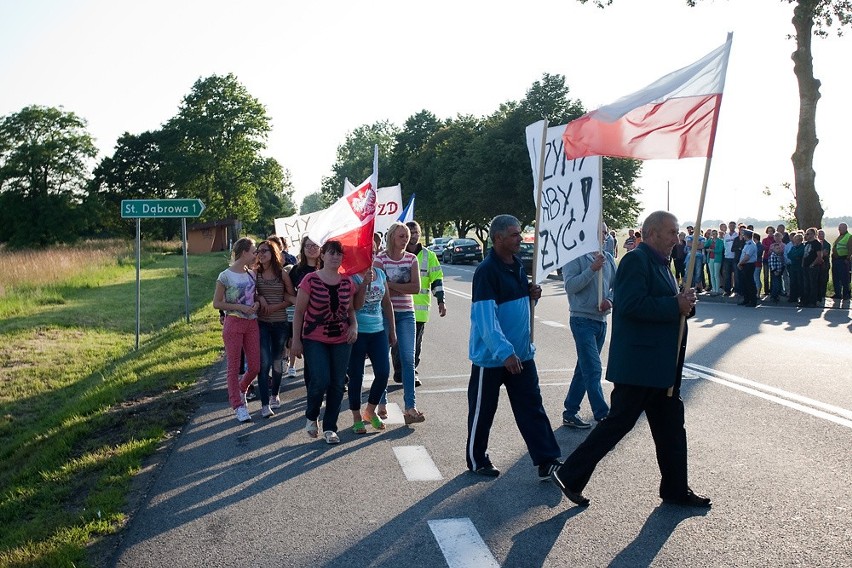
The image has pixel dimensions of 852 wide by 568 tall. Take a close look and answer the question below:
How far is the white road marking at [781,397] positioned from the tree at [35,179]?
74.7 metres

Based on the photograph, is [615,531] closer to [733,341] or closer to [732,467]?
[732,467]

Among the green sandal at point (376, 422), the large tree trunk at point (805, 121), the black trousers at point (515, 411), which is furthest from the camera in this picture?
the large tree trunk at point (805, 121)

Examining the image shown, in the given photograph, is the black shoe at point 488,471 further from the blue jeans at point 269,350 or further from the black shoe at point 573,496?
the blue jeans at point 269,350

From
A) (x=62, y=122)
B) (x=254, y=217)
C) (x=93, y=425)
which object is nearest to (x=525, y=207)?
(x=254, y=217)

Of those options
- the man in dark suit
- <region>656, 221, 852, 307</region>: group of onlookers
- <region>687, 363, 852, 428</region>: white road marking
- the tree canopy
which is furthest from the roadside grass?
the tree canopy

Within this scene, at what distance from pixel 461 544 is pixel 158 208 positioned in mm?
12258

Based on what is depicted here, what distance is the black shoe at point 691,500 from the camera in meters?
5.32

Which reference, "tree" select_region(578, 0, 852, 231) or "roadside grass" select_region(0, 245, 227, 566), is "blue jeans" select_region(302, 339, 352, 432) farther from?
"tree" select_region(578, 0, 852, 231)

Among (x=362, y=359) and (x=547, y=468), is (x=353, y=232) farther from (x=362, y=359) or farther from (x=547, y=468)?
(x=547, y=468)

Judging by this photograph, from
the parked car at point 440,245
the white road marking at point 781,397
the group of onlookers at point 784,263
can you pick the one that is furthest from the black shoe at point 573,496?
the parked car at point 440,245

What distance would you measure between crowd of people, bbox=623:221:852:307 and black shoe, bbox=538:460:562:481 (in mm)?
13344

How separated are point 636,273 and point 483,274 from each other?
1.08 meters

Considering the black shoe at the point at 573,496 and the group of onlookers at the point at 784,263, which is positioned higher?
the group of onlookers at the point at 784,263

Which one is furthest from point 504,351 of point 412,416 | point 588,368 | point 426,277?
point 426,277
